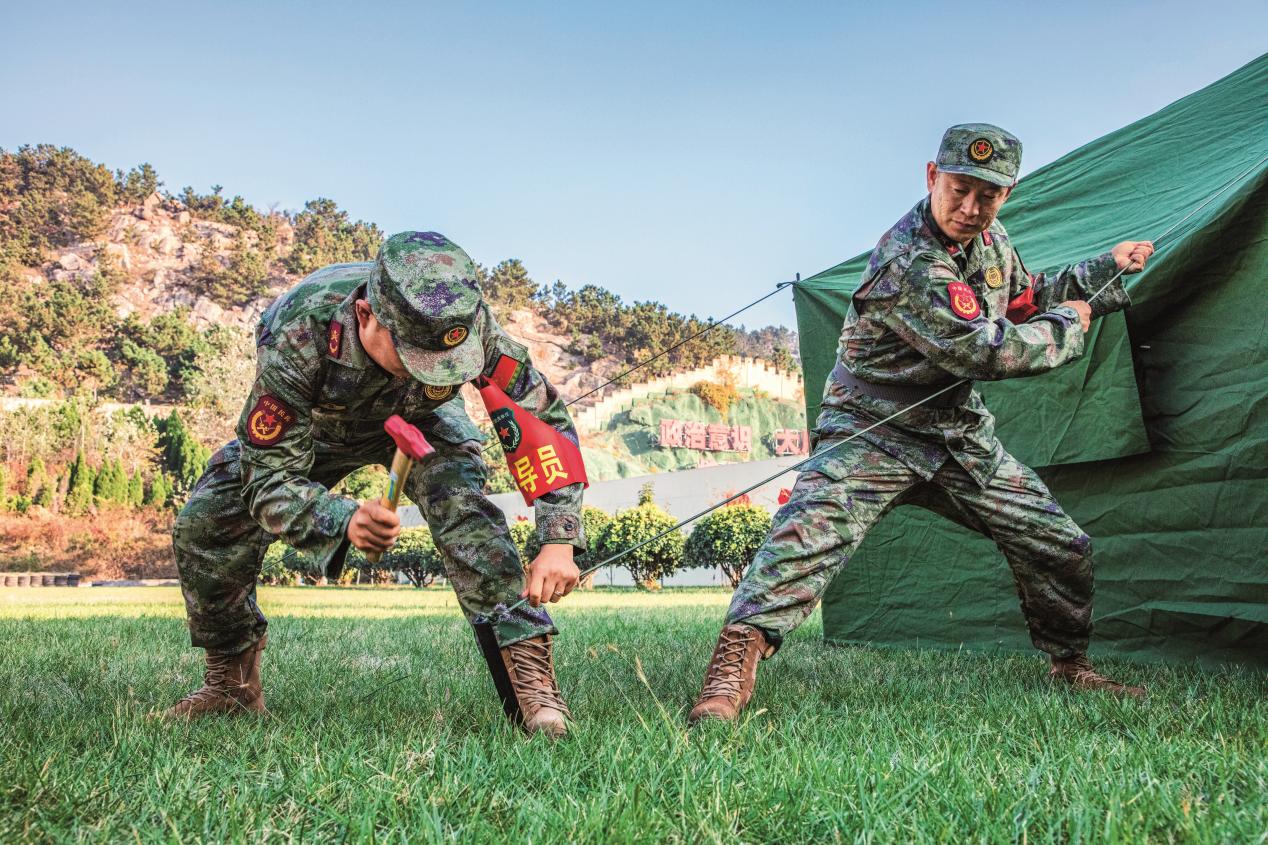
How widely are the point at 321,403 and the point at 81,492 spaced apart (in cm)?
3380

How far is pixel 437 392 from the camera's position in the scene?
8.66ft

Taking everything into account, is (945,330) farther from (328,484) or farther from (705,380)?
(705,380)

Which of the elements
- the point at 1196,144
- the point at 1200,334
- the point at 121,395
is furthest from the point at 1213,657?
the point at 121,395

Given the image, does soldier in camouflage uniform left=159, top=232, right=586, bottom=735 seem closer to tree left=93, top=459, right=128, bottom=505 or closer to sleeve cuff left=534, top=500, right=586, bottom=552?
sleeve cuff left=534, top=500, right=586, bottom=552

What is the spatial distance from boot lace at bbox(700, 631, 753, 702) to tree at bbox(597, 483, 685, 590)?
14.0m

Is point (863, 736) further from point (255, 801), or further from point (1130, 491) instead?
point (1130, 491)

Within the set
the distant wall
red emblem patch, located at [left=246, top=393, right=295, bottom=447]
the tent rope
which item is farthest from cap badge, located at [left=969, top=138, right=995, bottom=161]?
the distant wall

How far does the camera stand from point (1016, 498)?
10.1 ft

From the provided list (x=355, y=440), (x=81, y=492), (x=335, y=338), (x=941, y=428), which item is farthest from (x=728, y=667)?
(x=81, y=492)

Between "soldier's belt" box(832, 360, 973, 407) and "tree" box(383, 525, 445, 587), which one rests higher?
"soldier's belt" box(832, 360, 973, 407)

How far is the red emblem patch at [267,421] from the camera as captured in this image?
2.40m

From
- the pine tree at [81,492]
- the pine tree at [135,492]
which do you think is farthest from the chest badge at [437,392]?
the pine tree at [135,492]

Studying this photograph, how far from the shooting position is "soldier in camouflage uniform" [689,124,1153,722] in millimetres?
2807

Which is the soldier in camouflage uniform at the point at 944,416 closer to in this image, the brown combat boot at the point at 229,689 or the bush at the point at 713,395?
the brown combat boot at the point at 229,689
